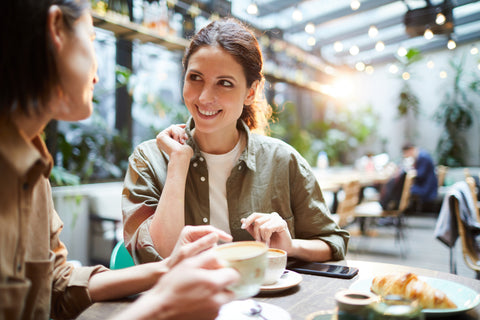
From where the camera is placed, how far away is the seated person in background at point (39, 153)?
575mm

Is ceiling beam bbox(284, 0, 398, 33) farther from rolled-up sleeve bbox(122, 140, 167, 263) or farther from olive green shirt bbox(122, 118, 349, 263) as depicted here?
rolled-up sleeve bbox(122, 140, 167, 263)

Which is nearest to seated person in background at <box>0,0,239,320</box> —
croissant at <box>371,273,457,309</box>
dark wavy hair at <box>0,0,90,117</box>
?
dark wavy hair at <box>0,0,90,117</box>

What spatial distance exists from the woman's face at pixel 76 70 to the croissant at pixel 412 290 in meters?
0.76

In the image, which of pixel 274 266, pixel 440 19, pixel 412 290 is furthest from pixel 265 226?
pixel 440 19

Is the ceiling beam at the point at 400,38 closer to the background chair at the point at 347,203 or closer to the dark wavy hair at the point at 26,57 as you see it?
the background chair at the point at 347,203

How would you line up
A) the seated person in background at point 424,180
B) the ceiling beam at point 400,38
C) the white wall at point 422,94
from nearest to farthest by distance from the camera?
the seated person in background at point 424,180, the ceiling beam at point 400,38, the white wall at point 422,94

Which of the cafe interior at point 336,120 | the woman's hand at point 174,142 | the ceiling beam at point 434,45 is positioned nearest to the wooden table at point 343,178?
the cafe interior at point 336,120

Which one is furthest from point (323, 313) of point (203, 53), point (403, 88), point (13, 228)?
point (403, 88)

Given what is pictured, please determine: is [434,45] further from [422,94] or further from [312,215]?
[312,215]

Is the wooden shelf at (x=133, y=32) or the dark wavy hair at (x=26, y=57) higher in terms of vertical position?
the wooden shelf at (x=133, y=32)

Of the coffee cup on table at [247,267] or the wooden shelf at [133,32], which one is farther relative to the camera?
the wooden shelf at [133,32]

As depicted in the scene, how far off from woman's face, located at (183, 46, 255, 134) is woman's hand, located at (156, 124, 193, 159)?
4.1 inches

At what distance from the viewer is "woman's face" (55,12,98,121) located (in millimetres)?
655

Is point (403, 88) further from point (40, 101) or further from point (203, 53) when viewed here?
point (40, 101)
